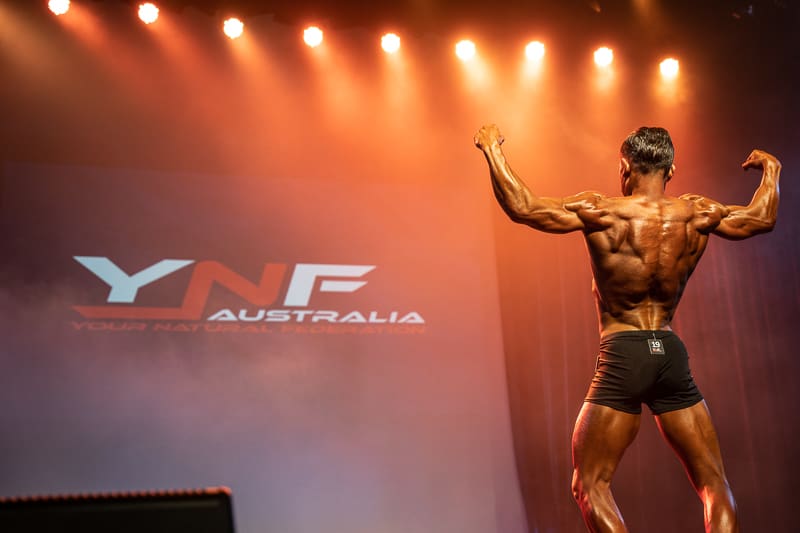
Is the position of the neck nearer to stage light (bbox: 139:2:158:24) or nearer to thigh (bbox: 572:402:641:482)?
thigh (bbox: 572:402:641:482)

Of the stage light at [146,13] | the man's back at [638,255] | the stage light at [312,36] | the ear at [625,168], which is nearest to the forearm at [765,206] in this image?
the man's back at [638,255]

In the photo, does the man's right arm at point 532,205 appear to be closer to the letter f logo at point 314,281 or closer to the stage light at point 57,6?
the letter f logo at point 314,281

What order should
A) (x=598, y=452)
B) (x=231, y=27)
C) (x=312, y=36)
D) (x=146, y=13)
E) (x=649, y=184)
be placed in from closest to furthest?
(x=598, y=452), (x=649, y=184), (x=146, y=13), (x=231, y=27), (x=312, y=36)

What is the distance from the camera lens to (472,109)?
536 centimetres

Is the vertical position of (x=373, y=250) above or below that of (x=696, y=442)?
above

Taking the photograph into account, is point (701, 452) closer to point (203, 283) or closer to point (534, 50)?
point (203, 283)

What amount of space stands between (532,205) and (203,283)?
2765 mm

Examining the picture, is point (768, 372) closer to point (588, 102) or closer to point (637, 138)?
point (588, 102)

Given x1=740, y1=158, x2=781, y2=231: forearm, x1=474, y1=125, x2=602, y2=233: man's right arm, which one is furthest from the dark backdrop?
x1=474, y1=125, x2=602, y2=233: man's right arm

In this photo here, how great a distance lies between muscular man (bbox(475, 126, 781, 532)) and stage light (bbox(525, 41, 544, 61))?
9.14 ft

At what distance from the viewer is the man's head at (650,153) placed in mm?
2975

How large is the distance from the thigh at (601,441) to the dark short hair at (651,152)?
3.71 ft

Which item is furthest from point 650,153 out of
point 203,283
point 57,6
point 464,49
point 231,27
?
point 57,6

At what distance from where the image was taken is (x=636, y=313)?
2.86 metres
